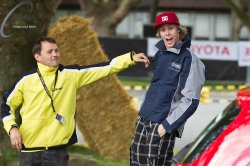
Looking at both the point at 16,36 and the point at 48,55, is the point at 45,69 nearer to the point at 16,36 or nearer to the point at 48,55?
the point at 48,55

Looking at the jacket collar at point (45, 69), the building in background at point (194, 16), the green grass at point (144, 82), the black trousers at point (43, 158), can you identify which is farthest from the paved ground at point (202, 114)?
the building in background at point (194, 16)

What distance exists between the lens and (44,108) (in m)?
5.54

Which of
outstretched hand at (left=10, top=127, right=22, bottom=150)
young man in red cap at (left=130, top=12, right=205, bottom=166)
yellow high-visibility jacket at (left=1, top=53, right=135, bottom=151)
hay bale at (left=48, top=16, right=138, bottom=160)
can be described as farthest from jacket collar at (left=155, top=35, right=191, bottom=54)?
hay bale at (left=48, top=16, right=138, bottom=160)

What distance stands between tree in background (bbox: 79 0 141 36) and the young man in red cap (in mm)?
24002

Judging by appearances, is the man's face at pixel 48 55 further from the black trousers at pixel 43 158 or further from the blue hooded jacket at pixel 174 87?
the blue hooded jacket at pixel 174 87

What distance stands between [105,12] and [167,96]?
24393 mm

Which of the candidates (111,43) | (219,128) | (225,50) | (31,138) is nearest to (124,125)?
(31,138)

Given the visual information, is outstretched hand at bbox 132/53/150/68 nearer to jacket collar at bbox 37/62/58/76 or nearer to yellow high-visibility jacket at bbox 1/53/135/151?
yellow high-visibility jacket at bbox 1/53/135/151

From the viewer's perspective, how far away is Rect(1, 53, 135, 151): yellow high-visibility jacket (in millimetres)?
5547

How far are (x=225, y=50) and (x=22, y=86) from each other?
1885 centimetres

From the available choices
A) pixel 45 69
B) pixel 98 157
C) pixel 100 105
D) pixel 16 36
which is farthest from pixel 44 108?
pixel 100 105

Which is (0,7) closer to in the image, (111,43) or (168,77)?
(168,77)

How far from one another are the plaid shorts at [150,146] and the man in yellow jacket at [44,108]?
60 cm

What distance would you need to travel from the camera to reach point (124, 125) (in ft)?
32.5
